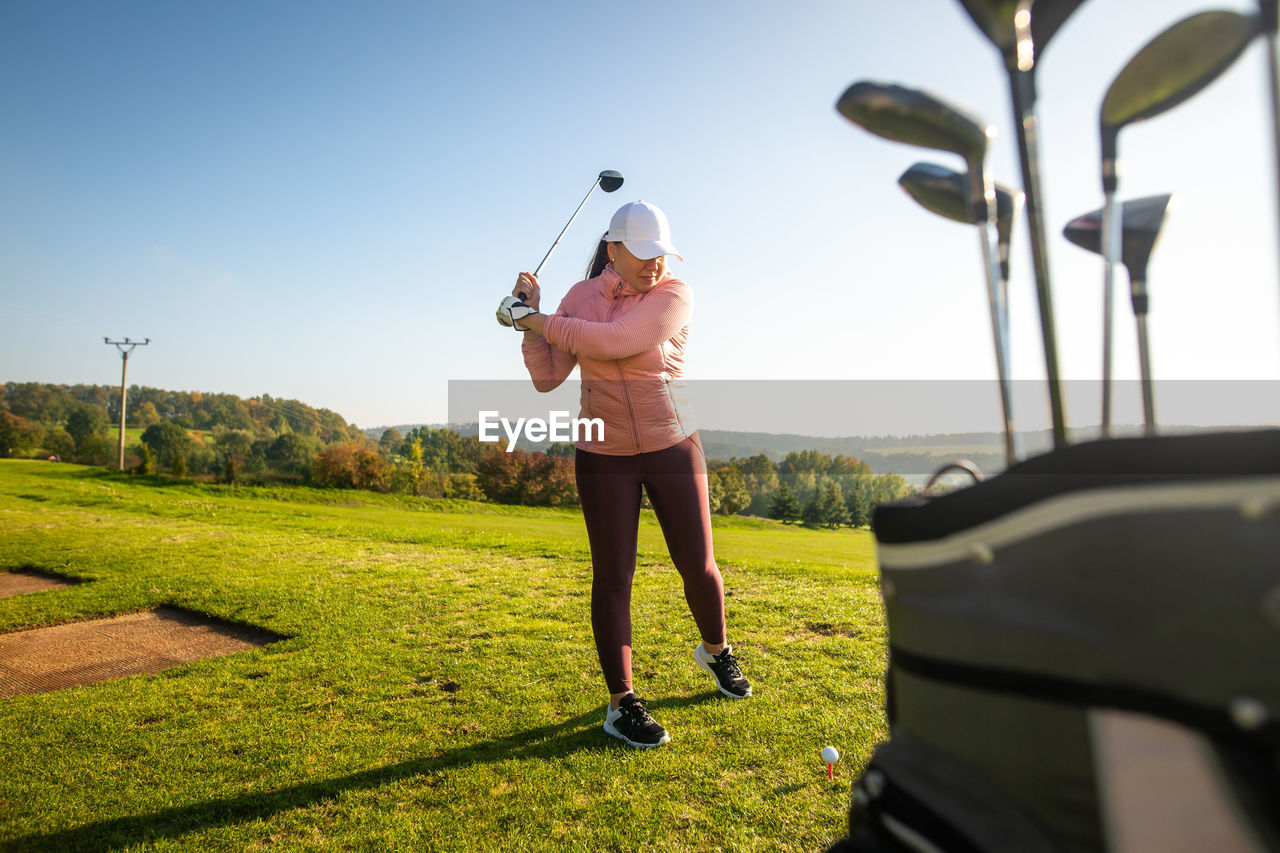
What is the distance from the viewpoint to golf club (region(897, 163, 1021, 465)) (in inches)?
42.4

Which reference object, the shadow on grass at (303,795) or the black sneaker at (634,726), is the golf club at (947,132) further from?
the shadow on grass at (303,795)

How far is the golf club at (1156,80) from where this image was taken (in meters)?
0.84

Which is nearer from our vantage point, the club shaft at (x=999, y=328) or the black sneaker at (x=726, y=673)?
the club shaft at (x=999, y=328)

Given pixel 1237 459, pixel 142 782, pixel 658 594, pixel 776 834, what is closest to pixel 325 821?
pixel 142 782

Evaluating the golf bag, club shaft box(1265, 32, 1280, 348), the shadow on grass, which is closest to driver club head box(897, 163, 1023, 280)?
club shaft box(1265, 32, 1280, 348)

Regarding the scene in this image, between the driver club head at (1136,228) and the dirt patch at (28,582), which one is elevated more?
the driver club head at (1136,228)

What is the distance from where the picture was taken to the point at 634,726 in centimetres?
254

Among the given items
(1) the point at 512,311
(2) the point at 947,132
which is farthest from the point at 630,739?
(2) the point at 947,132

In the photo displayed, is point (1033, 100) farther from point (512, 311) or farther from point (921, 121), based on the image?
point (512, 311)

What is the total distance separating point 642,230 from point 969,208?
1.54 meters

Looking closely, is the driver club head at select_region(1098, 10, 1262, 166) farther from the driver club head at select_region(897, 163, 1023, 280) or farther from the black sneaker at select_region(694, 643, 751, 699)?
the black sneaker at select_region(694, 643, 751, 699)

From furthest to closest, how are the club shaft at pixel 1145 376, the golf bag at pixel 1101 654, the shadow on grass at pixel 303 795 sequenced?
the shadow on grass at pixel 303 795
the club shaft at pixel 1145 376
the golf bag at pixel 1101 654

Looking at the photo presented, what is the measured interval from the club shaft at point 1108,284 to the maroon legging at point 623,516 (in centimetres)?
173

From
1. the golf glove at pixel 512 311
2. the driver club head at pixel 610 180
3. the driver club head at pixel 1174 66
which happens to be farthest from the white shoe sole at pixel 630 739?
the driver club head at pixel 610 180
